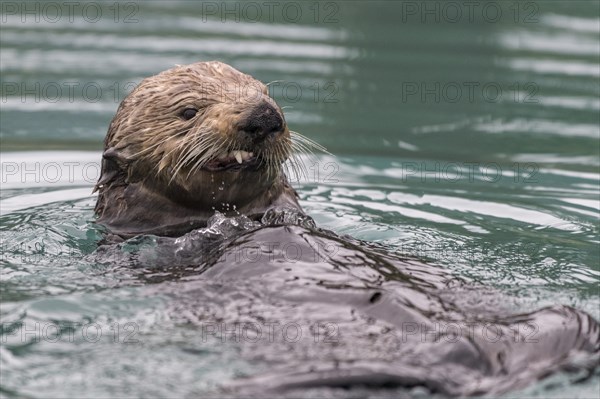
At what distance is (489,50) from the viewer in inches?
451

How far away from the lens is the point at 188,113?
531 centimetres

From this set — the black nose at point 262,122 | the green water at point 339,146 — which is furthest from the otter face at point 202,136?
the green water at point 339,146

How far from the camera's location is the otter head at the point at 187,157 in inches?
199

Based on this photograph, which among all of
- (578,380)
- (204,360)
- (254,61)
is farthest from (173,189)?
(254,61)

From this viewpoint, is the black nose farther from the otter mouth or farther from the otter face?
the otter mouth

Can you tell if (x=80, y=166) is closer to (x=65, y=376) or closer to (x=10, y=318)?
(x=10, y=318)

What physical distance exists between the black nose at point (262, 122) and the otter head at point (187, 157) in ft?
0.14

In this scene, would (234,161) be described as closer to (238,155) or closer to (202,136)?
(238,155)

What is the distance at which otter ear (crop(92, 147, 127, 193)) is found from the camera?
17.6 ft

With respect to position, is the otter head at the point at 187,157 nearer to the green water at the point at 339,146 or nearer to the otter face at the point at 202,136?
the otter face at the point at 202,136

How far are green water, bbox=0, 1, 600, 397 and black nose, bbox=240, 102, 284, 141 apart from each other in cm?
86

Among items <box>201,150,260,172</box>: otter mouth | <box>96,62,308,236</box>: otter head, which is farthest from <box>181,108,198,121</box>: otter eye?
<box>201,150,260,172</box>: otter mouth

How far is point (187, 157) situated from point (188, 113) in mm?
338

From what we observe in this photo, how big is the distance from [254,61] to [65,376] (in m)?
7.01
